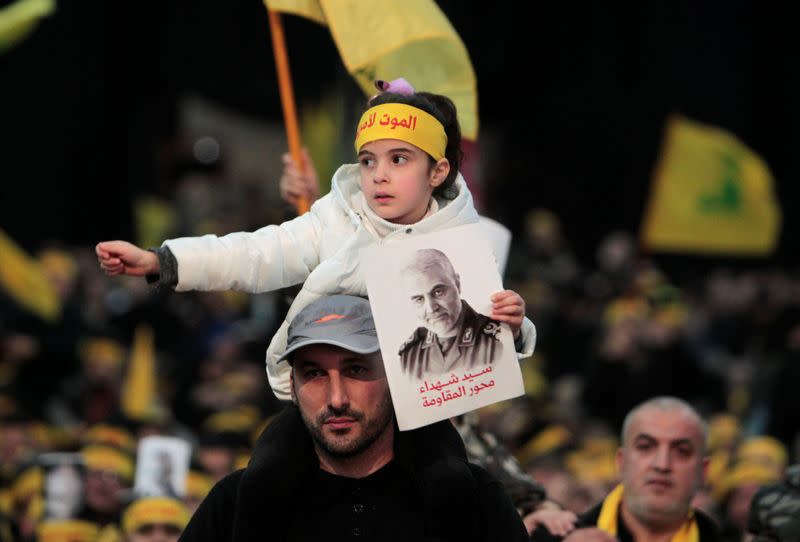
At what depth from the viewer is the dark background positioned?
23.4 m

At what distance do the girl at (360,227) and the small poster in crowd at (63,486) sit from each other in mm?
5547

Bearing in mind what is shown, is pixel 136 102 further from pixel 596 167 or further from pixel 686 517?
pixel 686 517

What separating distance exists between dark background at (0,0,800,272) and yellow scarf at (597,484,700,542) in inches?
603

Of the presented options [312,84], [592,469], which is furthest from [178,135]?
[592,469]

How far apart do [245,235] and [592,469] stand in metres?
6.88

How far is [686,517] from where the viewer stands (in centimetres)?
801

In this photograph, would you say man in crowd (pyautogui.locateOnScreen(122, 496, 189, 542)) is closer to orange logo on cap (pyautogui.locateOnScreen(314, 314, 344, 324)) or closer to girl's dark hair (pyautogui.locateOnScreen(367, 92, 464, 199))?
girl's dark hair (pyautogui.locateOnScreen(367, 92, 464, 199))

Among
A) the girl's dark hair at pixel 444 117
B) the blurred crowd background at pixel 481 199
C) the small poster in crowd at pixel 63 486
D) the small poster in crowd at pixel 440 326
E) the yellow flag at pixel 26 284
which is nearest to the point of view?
the small poster in crowd at pixel 440 326

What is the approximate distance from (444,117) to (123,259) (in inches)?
49.7

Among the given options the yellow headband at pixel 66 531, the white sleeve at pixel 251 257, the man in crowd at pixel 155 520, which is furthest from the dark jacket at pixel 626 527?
the yellow headband at pixel 66 531

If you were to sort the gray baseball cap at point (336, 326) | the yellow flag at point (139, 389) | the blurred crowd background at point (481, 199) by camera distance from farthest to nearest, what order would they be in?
1. the blurred crowd background at point (481, 199)
2. the yellow flag at point (139, 389)
3. the gray baseball cap at point (336, 326)

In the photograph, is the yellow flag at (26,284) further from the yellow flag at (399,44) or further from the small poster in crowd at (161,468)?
the yellow flag at (399,44)

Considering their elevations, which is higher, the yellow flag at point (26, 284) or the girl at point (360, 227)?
the yellow flag at point (26, 284)

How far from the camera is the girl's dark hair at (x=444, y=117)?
636 cm
